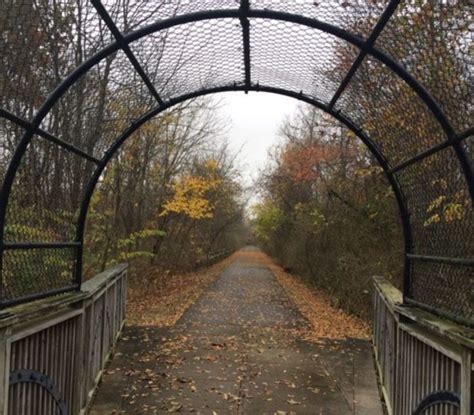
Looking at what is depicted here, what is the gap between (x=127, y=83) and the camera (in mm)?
4711

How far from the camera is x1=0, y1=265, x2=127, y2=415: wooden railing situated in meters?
2.90

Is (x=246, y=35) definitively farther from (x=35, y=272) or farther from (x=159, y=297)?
(x=159, y=297)

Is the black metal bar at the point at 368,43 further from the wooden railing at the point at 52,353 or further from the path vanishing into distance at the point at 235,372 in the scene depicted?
the path vanishing into distance at the point at 235,372

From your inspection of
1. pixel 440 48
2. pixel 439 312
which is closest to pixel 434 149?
pixel 440 48

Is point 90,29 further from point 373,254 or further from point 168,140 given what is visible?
point 168,140

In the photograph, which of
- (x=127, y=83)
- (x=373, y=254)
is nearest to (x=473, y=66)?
(x=127, y=83)

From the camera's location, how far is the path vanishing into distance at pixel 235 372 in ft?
17.1

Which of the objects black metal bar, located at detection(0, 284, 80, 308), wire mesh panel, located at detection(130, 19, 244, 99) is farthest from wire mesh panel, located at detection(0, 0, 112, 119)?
black metal bar, located at detection(0, 284, 80, 308)

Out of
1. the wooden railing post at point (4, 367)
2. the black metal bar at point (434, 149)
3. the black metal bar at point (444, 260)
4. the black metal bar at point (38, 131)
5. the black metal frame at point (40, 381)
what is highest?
the black metal bar at point (38, 131)

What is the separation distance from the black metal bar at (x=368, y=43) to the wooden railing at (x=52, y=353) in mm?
2689

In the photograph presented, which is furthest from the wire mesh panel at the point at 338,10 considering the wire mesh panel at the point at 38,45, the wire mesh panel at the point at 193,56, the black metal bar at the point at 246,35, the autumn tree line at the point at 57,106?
the wire mesh panel at the point at 38,45

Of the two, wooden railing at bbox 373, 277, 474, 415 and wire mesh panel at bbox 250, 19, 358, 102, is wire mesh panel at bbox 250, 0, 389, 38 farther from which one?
wooden railing at bbox 373, 277, 474, 415

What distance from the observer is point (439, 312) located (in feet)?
11.5

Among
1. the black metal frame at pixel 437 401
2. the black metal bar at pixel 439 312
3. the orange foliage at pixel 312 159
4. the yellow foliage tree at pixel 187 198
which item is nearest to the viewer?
the black metal frame at pixel 437 401
